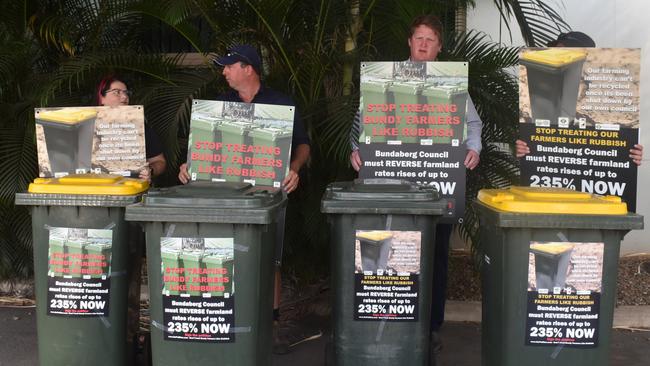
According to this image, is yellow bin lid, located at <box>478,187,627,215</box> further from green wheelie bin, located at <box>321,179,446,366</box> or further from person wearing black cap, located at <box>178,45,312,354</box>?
person wearing black cap, located at <box>178,45,312,354</box>

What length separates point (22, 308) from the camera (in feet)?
20.6

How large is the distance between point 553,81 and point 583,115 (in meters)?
0.27

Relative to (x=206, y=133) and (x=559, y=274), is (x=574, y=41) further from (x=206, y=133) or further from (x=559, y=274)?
(x=206, y=133)

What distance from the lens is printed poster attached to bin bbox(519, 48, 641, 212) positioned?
175 inches

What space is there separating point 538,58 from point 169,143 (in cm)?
254

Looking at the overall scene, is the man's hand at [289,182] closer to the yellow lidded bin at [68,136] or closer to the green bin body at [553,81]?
the yellow lidded bin at [68,136]

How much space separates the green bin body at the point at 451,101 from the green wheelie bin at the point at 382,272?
2.07 feet

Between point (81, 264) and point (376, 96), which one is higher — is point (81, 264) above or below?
below

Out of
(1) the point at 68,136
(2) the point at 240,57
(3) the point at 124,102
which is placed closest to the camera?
(1) the point at 68,136

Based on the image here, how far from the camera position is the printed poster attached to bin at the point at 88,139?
452cm

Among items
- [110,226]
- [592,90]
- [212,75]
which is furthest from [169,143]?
[592,90]

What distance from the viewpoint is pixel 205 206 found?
376 cm

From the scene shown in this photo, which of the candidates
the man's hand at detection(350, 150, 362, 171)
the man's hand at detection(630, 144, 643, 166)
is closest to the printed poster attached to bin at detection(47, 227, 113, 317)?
the man's hand at detection(350, 150, 362, 171)

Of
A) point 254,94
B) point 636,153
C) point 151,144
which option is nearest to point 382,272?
point 254,94
